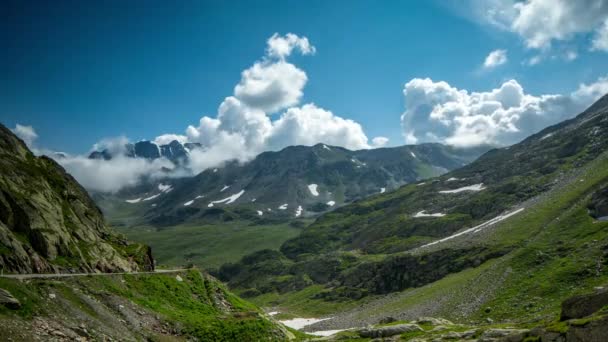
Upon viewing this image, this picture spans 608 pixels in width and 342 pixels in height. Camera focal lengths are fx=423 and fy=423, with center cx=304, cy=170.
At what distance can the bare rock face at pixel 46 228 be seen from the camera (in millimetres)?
42156

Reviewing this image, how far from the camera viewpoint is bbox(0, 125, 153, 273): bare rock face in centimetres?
4216

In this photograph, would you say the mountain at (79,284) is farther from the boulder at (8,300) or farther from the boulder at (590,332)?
the boulder at (590,332)

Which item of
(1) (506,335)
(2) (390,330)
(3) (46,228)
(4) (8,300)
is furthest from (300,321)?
(4) (8,300)

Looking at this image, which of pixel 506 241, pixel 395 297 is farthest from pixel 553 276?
pixel 395 297

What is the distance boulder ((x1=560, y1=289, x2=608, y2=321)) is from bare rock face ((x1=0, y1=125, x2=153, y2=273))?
45167mm

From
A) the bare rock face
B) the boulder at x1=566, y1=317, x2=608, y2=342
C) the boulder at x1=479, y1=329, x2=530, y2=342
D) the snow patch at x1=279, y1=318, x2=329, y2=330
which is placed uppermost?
the bare rock face

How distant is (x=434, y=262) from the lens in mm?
155250

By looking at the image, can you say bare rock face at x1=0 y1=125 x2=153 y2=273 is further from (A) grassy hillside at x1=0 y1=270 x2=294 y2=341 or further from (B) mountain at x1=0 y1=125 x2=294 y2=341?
(A) grassy hillside at x1=0 y1=270 x2=294 y2=341

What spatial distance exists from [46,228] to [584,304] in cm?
5036

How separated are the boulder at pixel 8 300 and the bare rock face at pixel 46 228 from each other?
11.4 m

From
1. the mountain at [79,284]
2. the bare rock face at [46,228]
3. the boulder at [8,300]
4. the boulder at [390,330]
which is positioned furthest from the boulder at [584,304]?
the bare rock face at [46,228]

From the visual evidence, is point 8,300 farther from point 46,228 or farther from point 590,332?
point 590,332

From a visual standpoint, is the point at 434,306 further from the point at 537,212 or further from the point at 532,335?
the point at 532,335

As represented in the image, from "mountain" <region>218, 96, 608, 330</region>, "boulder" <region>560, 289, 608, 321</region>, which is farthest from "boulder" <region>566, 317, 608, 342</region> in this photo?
"mountain" <region>218, 96, 608, 330</region>
